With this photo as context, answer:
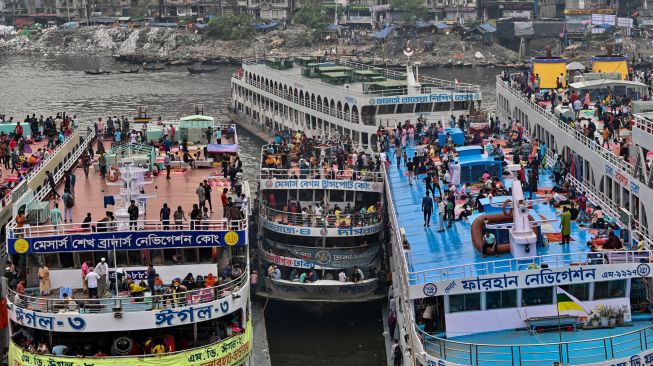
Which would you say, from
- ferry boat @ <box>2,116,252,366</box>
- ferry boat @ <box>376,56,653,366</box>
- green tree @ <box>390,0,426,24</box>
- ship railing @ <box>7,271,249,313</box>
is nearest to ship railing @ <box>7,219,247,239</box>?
ferry boat @ <box>2,116,252,366</box>

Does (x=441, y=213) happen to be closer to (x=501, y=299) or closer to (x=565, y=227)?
(x=565, y=227)

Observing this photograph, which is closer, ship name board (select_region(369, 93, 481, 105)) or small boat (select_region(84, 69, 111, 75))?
ship name board (select_region(369, 93, 481, 105))

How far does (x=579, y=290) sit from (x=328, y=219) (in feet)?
53.0

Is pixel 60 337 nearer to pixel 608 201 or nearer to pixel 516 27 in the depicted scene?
pixel 608 201

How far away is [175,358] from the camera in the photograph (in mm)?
35281

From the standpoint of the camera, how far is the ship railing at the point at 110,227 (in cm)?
3834

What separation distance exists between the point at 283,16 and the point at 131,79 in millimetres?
56334

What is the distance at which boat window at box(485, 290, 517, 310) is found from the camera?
34.7 metres

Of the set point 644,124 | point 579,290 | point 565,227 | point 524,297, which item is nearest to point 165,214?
point 524,297

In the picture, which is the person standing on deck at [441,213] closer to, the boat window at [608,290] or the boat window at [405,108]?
the boat window at [608,290]

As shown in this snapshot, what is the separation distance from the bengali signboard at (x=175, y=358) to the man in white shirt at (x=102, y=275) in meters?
2.55

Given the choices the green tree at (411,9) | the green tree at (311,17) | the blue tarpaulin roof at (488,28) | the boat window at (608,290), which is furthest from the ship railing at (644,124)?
the green tree at (411,9)

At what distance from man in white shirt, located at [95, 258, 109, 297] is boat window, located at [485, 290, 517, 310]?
11.2m

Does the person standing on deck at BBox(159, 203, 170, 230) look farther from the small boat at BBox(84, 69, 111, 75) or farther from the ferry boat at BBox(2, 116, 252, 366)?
A: the small boat at BBox(84, 69, 111, 75)
